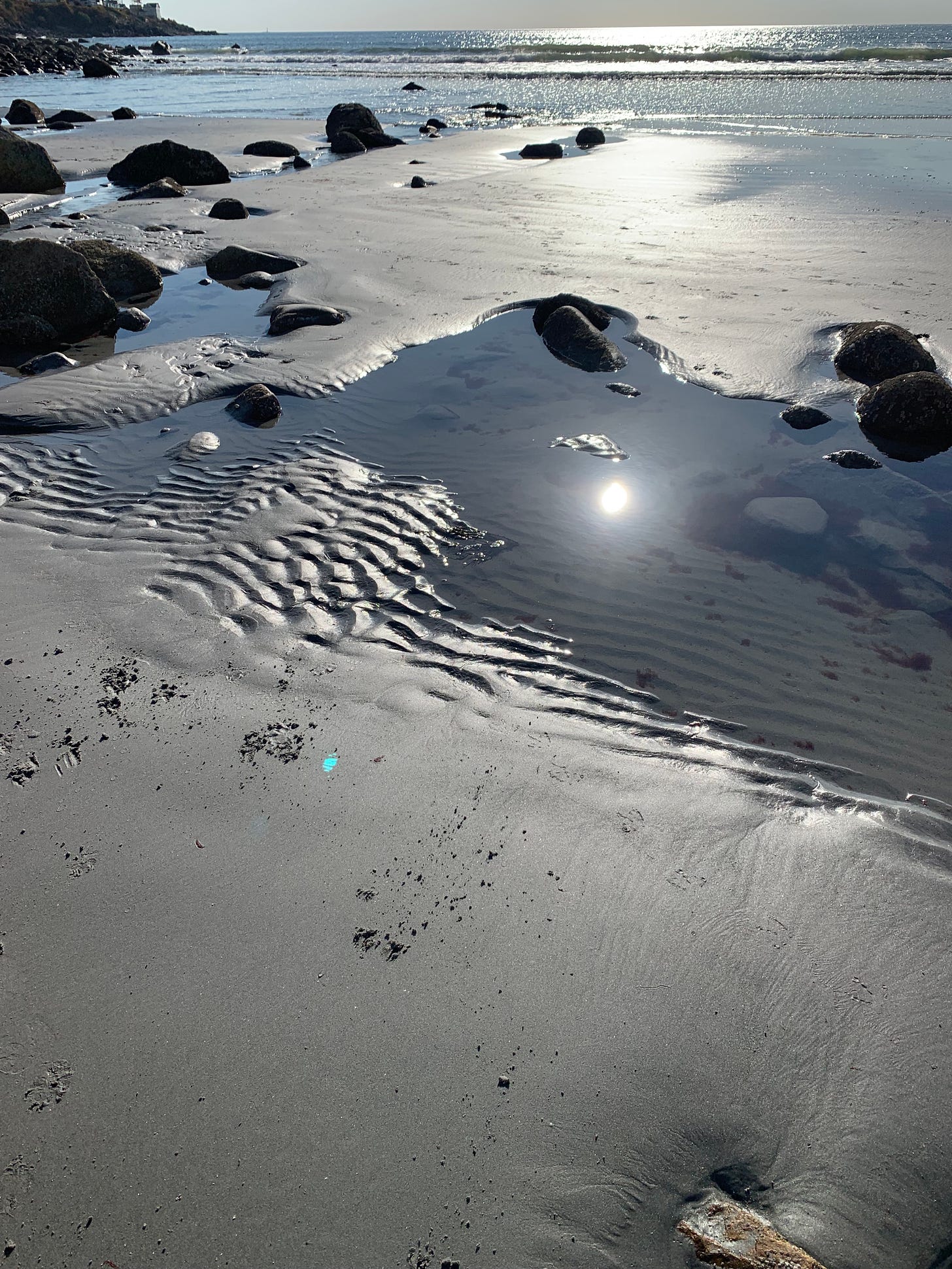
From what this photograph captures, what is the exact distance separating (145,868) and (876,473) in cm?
551

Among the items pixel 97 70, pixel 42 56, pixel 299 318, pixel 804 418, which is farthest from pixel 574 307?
pixel 42 56

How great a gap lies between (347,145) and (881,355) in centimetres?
1752

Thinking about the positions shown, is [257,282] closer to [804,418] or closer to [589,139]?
[804,418]

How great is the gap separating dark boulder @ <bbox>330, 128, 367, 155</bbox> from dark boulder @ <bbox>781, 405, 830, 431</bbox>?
1740 centimetres

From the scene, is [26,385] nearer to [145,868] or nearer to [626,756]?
[145,868]

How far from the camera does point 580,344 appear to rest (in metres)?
7.29

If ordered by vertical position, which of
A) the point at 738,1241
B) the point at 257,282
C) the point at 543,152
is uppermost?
the point at 543,152

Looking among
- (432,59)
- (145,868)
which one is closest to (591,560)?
(145,868)

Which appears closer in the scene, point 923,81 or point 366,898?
point 366,898

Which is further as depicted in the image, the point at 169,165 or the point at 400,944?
the point at 169,165

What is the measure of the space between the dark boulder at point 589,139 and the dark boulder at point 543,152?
4.78 feet

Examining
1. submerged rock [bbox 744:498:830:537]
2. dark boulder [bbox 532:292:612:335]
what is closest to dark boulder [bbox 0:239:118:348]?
dark boulder [bbox 532:292:612:335]

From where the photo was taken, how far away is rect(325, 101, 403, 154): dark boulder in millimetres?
20000

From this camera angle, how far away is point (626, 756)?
3363mm
